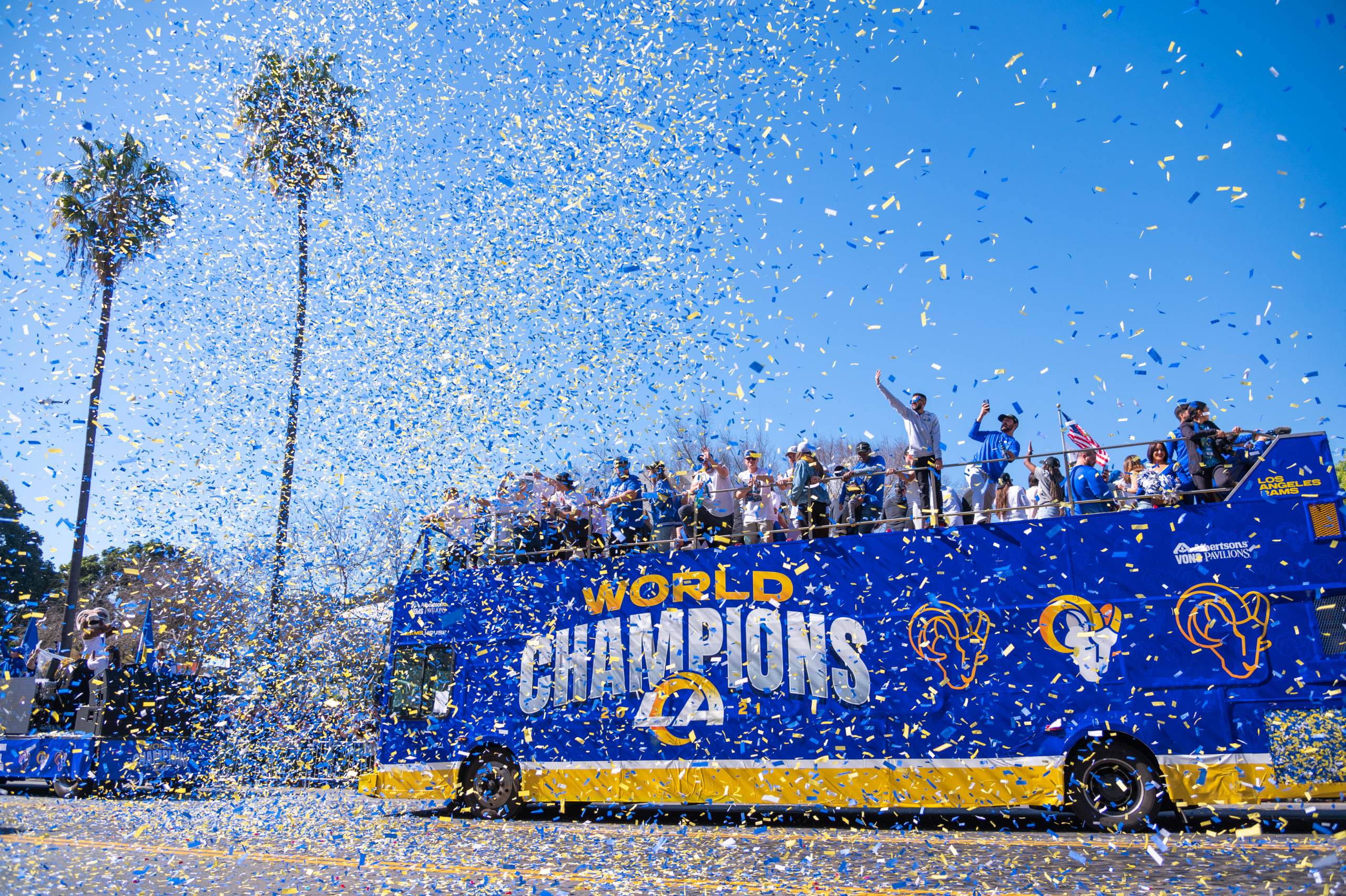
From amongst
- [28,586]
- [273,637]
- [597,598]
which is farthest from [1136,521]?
[28,586]

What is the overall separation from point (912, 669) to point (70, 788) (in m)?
13.5

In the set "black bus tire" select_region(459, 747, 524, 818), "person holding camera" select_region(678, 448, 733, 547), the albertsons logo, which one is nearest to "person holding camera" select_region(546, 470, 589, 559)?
"person holding camera" select_region(678, 448, 733, 547)

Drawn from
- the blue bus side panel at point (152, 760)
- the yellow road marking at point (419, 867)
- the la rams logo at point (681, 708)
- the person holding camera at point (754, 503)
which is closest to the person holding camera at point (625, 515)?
the person holding camera at point (754, 503)

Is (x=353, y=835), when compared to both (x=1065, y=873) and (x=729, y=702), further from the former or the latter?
(x=1065, y=873)

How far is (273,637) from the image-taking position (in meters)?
13.0

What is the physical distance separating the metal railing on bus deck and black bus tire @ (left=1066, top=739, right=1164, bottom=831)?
2.51 metres

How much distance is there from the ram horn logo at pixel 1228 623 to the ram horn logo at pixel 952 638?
1957 mm

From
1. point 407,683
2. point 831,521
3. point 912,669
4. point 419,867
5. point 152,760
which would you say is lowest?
point 419,867

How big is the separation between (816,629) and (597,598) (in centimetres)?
289

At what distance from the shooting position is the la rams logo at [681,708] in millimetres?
9781

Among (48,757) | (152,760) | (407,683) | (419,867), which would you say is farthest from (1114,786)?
(48,757)

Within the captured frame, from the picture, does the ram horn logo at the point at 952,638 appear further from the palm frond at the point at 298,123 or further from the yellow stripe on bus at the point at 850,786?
the palm frond at the point at 298,123

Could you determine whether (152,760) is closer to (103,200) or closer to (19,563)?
(103,200)

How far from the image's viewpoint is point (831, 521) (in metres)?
10.0
